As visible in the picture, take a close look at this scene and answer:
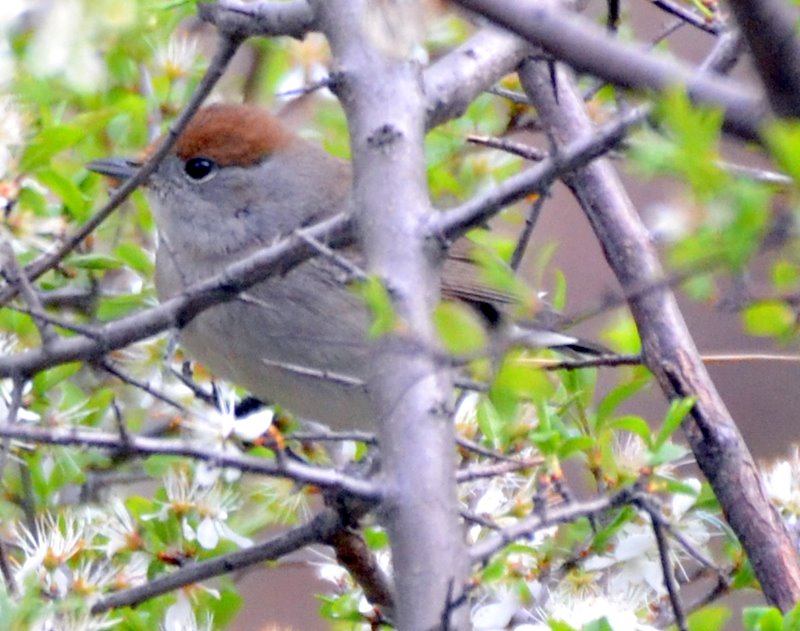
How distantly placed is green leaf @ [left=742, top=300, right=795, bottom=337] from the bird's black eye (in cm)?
244

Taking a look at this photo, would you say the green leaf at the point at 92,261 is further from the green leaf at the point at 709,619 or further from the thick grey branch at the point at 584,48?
the thick grey branch at the point at 584,48

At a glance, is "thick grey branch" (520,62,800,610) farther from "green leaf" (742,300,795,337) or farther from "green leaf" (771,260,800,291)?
"green leaf" (771,260,800,291)

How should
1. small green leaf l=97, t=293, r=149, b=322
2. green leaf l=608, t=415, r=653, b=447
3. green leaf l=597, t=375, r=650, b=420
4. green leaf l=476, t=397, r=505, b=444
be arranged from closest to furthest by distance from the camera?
green leaf l=608, t=415, r=653, b=447 → green leaf l=597, t=375, r=650, b=420 → green leaf l=476, t=397, r=505, b=444 → small green leaf l=97, t=293, r=149, b=322

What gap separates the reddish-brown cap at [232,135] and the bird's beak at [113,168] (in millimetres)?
425

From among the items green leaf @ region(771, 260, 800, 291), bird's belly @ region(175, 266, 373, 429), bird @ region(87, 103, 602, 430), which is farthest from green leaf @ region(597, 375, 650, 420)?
green leaf @ region(771, 260, 800, 291)

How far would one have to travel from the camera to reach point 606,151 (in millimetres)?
1800

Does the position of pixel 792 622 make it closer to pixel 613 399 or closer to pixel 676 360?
pixel 613 399

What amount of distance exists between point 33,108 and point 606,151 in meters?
1.88

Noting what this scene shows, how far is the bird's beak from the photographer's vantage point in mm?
3203

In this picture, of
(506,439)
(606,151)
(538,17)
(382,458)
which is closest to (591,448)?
(506,439)

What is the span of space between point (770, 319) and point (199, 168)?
8.29ft

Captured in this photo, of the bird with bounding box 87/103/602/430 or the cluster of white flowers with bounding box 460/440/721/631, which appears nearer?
the cluster of white flowers with bounding box 460/440/721/631

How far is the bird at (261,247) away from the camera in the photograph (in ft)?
11.0

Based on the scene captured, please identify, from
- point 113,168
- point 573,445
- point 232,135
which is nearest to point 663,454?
point 573,445
